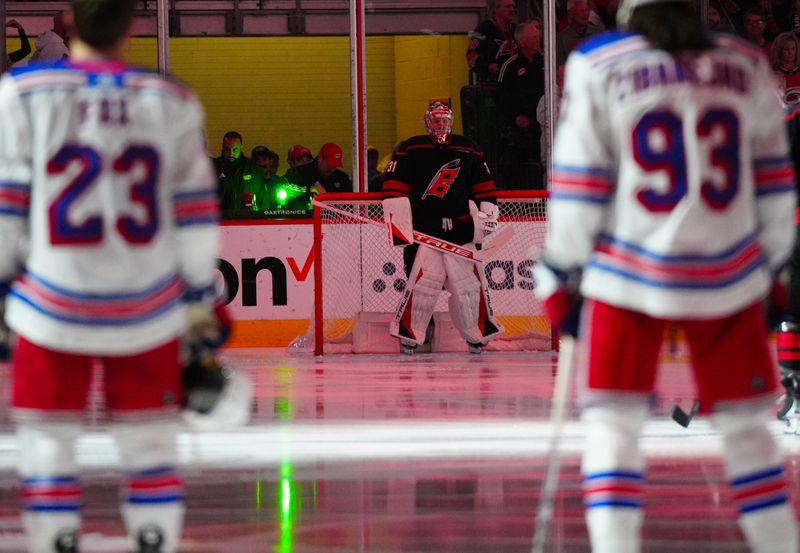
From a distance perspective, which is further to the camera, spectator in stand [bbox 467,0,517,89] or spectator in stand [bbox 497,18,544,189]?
spectator in stand [bbox 467,0,517,89]

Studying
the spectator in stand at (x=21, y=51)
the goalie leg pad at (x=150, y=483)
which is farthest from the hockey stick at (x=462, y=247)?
the goalie leg pad at (x=150, y=483)

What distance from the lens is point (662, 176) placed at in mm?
3041

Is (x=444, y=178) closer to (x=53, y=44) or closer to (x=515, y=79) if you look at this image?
(x=515, y=79)

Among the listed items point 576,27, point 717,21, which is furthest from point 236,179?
point 717,21

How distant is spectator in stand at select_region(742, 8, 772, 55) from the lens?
11.6 m

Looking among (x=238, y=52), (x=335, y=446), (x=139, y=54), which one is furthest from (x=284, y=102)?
(x=335, y=446)

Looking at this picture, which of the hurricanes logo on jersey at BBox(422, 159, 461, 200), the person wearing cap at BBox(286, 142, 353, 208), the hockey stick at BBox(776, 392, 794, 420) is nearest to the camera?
the hockey stick at BBox(776, 392, 794, 420)

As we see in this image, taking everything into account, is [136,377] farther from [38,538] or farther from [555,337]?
[555,337]

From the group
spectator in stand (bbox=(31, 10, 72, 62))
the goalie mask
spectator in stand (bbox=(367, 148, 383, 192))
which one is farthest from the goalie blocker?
spectator in stand (bbox=(31, 10, 72, 62))

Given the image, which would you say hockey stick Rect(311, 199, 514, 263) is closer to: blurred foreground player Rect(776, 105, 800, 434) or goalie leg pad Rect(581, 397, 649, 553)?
blurred foreground player Rect(776, 105, 800, 434)

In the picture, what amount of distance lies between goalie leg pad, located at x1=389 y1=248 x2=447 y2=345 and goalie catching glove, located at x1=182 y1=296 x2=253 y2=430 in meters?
6.65

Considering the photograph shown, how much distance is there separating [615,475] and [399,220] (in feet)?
22.5

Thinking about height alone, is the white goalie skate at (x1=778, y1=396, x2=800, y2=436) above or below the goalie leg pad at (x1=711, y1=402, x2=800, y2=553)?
below

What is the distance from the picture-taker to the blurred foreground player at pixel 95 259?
303cm
